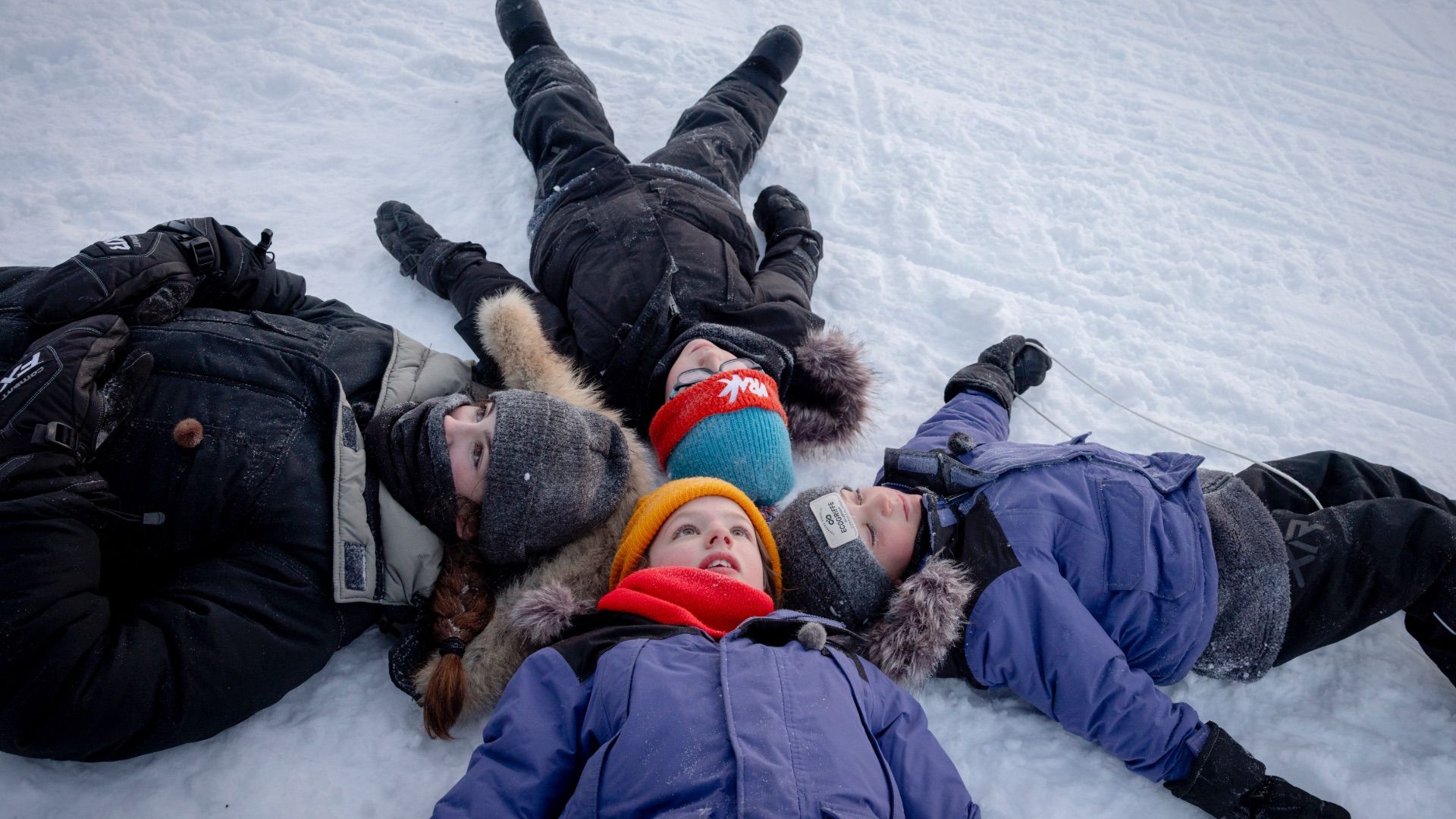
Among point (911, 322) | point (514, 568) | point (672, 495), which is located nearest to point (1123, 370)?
point (911, 322)

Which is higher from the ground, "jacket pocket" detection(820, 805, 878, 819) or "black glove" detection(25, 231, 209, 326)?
"black glove" detection(25, 231, 209, 326)

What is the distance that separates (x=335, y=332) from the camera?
7.63ft

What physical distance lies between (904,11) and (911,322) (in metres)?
2.84

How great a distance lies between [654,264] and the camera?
9.57 feet

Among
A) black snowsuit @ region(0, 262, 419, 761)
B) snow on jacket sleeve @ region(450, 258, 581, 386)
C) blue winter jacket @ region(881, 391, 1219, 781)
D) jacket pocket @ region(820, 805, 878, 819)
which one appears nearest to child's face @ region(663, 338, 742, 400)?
snow on jacket sleeve @ region(450, 258, 581, 386)

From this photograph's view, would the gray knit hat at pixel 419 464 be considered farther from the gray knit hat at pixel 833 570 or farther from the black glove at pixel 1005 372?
the black glove at pixel 1005 372

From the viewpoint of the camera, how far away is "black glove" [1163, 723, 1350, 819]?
178 cm

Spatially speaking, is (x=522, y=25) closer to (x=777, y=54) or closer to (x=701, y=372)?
(x=777, y=54)

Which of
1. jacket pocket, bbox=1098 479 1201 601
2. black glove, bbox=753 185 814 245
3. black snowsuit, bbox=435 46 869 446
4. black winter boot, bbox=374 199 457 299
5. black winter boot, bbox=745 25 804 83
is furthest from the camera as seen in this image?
black winter boot, bbox=745 25 804 83

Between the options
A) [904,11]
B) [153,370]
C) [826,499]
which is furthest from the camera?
[904,11]

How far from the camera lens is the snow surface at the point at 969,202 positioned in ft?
6.44

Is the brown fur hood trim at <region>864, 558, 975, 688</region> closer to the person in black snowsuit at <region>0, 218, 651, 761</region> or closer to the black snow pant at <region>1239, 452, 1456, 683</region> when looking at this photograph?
the person in black snowsuit at <region>0, 218, 651, 761</region>

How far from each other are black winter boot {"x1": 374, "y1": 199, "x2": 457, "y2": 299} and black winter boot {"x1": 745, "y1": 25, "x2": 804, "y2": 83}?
1891mm

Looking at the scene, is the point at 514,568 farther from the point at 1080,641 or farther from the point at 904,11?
the point at 904,11
